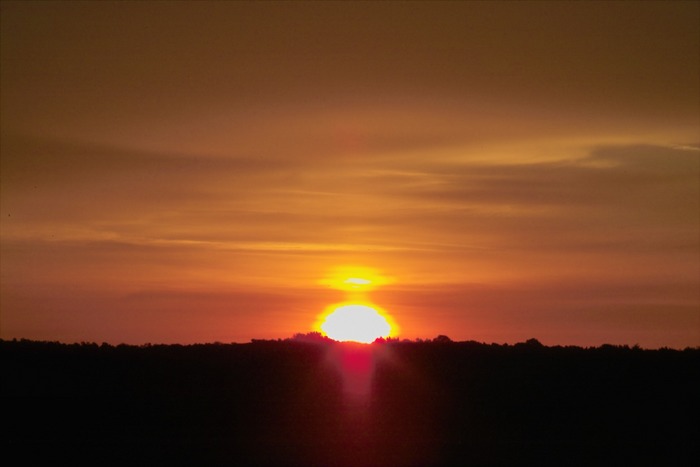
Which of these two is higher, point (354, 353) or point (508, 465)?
point (354, 353)

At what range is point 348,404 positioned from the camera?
26.7 metres

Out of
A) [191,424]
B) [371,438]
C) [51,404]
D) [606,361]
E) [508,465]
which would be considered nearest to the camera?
[508,465]

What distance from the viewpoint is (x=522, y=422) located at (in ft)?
84.4

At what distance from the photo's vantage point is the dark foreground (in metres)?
21.1

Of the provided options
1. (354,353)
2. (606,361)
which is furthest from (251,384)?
(606,361)

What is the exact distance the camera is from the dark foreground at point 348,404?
69.2 ft

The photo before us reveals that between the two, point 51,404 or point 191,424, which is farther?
point 51,404

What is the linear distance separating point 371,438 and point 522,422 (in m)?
5.23

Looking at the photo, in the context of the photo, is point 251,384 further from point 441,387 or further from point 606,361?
point 606,361

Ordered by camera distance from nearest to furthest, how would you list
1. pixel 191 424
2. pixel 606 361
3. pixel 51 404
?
pixel 191 424, pixel 51 404, pixel 606 361

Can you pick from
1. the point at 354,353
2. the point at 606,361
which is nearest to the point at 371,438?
the point at 354,353

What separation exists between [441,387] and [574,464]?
28.9 feet

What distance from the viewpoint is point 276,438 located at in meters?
22.6

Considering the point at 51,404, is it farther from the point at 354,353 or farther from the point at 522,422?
the point at 522,422
